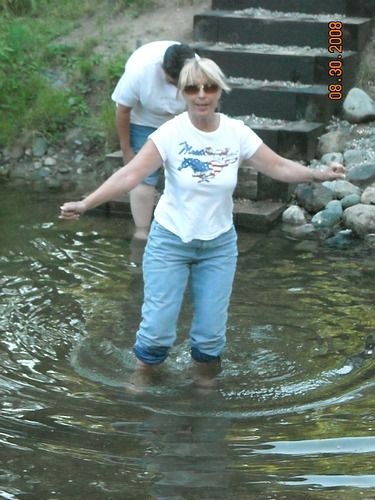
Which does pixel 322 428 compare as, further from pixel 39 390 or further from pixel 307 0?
pixel 307 0

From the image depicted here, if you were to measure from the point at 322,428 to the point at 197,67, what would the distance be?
1.86 meters

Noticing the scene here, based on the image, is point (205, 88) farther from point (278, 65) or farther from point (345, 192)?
point (278, 65)

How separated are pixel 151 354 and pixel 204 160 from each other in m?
1.14

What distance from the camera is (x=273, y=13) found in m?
11.4

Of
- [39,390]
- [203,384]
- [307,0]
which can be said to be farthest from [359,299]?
[307,0]

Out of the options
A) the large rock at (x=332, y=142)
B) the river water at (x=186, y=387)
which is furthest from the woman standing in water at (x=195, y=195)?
the large rock at (x=332, y=142)

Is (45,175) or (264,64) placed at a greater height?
(264,64)

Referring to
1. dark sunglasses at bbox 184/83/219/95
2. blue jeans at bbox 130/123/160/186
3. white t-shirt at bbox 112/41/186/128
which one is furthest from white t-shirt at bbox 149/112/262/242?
blue jeans at bbox 130/123/160/186

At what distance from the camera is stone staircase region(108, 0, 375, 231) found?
386 inches

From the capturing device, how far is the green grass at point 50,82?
36.4 ft

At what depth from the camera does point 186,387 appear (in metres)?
5.80

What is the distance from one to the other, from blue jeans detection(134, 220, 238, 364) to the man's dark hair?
184 cm

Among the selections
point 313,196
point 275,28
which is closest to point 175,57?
point 313,196

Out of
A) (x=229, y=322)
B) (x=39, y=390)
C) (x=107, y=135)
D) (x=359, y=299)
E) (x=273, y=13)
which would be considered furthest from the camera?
(x=273, y=13)
